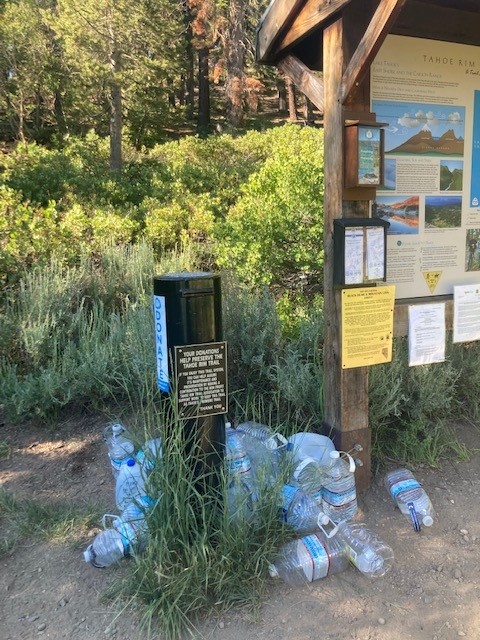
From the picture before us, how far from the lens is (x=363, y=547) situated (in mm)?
2707

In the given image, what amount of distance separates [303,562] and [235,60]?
19222 millimetres

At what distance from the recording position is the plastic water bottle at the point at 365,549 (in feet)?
8.51

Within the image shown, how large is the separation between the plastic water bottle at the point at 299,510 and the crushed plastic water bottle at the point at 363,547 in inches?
2.6

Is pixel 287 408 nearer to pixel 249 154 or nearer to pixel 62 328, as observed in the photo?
pixel 62 328

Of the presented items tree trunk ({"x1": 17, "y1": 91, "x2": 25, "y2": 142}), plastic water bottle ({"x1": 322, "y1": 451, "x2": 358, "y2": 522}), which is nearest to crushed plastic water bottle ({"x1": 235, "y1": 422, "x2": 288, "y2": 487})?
plastic water bottle ({"x1": 322, "y1": 451, "x2": 358, "y2": 522})

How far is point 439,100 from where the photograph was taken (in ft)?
10.4

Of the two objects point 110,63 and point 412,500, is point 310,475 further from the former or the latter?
point 110,63

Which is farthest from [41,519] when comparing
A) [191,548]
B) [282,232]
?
[282,232]

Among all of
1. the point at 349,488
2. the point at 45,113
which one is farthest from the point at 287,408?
the point at 45,113

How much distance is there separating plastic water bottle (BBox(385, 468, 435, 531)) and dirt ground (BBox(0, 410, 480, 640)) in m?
0.05

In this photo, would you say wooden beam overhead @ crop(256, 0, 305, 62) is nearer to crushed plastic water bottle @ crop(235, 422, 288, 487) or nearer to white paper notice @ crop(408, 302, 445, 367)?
white paper notice @ crop(408, 302, 445, 367)

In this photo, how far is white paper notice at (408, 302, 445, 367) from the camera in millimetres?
3266

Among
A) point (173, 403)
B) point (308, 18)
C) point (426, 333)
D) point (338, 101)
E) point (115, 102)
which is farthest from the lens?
point (115, 102)

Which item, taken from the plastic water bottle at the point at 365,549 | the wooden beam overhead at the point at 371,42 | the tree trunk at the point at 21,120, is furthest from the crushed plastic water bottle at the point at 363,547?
the tree trunk at the point at 21,120
